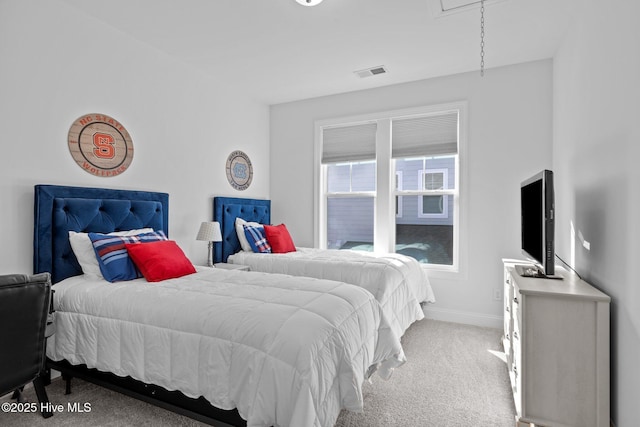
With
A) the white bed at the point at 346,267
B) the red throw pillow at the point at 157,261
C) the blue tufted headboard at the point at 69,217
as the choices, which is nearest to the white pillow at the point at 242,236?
the white bed at the point at 346,267

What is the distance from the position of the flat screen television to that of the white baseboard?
1233mm

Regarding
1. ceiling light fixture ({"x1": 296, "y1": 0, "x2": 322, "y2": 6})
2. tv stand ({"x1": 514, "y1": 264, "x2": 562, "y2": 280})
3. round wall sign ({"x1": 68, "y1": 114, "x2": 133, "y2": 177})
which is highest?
ceiling light fixture ({"x1": 296, "y1": 0, "x2": 322, "y2": 6})

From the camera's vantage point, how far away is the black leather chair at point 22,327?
161 centimetres

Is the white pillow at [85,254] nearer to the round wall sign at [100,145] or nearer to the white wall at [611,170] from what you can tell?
the round wall sign at [100,145]

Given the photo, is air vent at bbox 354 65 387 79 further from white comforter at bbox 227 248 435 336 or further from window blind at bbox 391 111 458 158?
white comforter at bbox 227 248 435 336

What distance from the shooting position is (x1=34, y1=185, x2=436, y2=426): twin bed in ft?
4.69

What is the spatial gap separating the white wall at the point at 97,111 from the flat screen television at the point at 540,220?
313cm

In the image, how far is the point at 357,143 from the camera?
14.6 feet

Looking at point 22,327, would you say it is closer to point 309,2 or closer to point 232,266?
point 232,266

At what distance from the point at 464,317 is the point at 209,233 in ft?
9.55

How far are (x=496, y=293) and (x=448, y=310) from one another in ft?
1.78

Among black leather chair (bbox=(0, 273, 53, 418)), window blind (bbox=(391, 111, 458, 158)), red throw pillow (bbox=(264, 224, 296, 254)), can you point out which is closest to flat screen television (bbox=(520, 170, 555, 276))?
window blind (bbox=(391, 111, 458, 158))

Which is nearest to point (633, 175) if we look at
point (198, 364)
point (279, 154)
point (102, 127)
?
point (198, 364)

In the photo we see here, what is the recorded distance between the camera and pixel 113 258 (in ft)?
7.64
